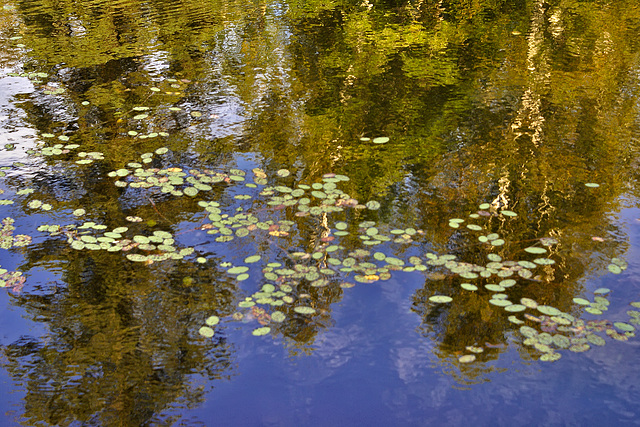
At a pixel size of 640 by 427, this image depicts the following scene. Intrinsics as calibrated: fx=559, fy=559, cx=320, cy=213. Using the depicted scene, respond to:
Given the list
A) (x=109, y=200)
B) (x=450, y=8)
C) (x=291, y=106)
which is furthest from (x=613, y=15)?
(x=109, y=200)

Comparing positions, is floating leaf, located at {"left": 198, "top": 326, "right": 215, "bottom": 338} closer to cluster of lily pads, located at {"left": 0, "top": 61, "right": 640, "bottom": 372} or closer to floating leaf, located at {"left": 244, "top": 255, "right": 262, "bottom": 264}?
cluster of lily pads, located at {"left": 0, "top": 61, "right": 640, "bottom": 372}

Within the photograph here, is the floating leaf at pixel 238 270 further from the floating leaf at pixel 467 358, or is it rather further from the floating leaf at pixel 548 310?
the floating leaf at pixel 548 310

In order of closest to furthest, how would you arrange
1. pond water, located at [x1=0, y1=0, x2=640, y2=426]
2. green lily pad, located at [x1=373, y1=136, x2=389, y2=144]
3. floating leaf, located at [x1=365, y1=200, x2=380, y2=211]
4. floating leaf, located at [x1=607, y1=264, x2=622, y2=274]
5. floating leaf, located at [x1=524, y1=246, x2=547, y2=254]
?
pond water, located at [x1=0, y1=0, x2=640, y2=426] < floating leaf, located at [x1=607, y1=264, x2=622, y2=274] < floating leaf, located at [x1=524, y1=246, x2=547, y2=254] < floating leaf, located at [x1=365, y1=200, x2=380, y2=211] < green lily pad, located at [x1=373, y1=136, x2=389, y2=144]

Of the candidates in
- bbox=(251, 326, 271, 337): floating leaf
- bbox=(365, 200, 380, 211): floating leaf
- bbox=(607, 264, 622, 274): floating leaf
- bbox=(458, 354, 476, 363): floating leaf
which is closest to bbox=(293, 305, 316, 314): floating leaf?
bbox=(251, 326, 271, 337): floating leaf

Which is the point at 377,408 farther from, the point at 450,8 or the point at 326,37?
the point at 450,8

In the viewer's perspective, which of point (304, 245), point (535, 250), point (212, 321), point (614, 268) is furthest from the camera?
Result: point (304, 245)

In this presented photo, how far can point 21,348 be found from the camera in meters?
2.25

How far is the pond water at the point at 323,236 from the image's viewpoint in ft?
6.68

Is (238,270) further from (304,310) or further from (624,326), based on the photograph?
(624,326)

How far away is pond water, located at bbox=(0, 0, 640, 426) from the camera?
6.68ft

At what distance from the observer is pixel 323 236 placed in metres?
2.77

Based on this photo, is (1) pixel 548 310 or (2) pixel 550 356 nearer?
(2) pixel 550 356

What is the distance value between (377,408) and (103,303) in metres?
1.28

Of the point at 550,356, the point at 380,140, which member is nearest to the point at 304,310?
the point at 550,356
